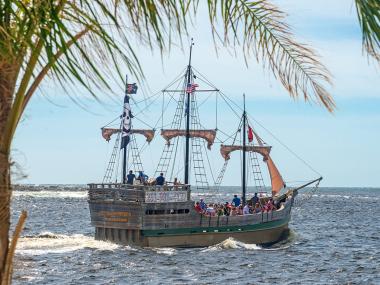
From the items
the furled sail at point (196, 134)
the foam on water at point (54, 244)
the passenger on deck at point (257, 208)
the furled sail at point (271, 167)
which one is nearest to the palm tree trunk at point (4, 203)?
the foam on water at point (54, 244)

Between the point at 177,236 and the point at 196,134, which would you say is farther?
the point at 196,134

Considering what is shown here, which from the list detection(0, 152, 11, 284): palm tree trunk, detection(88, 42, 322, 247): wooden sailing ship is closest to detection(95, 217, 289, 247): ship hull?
detection(88, 42, 322, 247): wooden sailing ship

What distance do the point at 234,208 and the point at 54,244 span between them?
12035 millimetres

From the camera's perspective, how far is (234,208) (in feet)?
146

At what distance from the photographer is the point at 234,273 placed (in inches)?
1351

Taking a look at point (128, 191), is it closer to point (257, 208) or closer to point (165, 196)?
point (165, 196)

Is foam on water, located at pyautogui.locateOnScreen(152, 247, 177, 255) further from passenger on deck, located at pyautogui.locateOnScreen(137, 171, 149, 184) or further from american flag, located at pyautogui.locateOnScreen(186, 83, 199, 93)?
american flag, located at pyautogui.locateOnScreen(186, 83, 199, 93)

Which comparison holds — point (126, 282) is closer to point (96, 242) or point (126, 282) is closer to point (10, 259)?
point (96, 242)

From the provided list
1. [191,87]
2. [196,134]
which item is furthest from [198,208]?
[196,134]

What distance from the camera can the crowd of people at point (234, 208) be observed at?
42.1 m

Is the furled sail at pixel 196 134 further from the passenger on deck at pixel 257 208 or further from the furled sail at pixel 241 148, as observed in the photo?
the passenger on deck at pixel 257 208

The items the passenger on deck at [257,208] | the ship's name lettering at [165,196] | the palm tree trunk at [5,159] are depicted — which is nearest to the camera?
the palm tree trunk at [5,159]

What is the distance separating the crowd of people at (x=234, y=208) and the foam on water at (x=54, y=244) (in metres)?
5.28

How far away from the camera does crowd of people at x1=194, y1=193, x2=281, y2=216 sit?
138 feet
